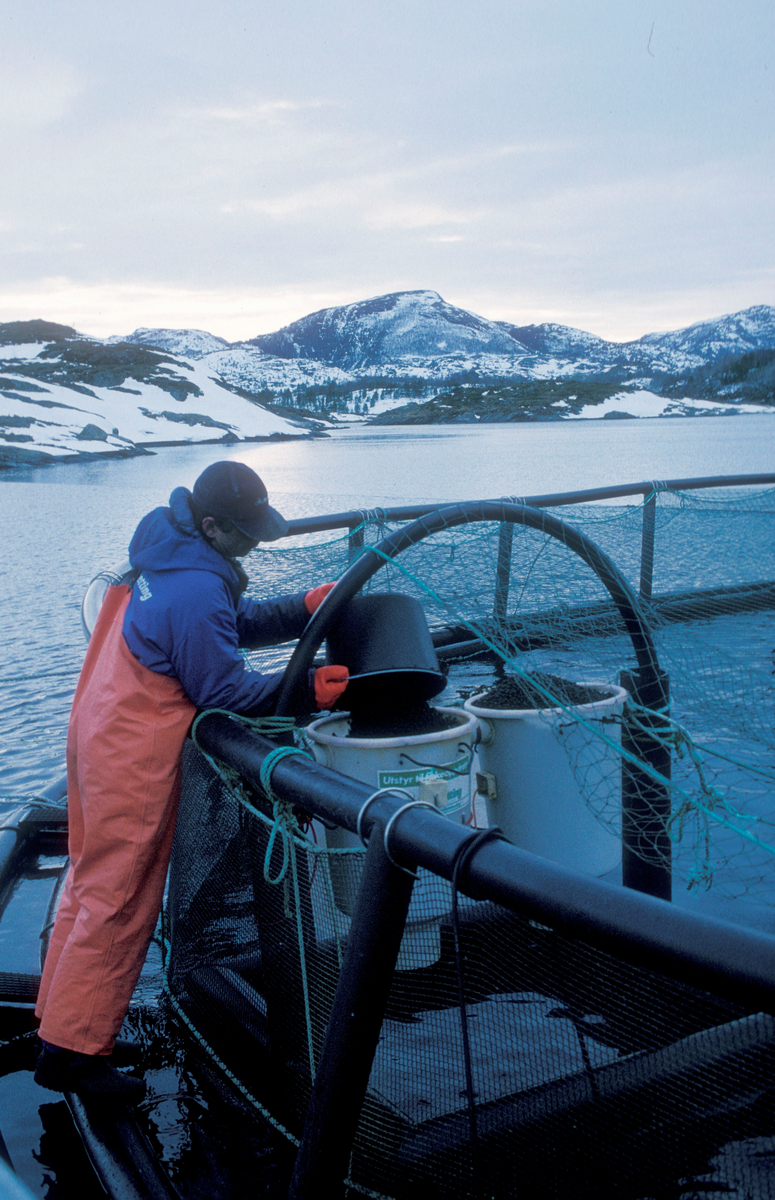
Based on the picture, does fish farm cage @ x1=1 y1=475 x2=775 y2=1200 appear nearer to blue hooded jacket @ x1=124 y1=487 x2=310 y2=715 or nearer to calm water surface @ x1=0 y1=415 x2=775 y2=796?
blue hooded jacket @ x1=124 y1=487 x2=310 y2=715

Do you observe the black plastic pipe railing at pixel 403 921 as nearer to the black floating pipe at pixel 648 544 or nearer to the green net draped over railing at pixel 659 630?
the green net draped over railing at pixel 659 630

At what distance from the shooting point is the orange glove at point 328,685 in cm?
256

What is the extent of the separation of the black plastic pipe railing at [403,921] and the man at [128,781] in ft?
1.29

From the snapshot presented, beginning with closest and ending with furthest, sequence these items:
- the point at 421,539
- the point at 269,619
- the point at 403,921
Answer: the point at 403,921 → the point at 421,539 → the point at 269,619

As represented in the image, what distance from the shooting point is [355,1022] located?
1.57 metres

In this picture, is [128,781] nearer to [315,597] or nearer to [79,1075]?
[79,1075]

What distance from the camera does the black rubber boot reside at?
240 centimetres

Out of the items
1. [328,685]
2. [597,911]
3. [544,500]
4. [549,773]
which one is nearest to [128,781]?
[328,685]

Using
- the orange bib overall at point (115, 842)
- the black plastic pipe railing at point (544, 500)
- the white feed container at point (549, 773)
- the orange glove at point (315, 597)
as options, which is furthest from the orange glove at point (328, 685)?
the black plastic pipe railing at point (544, 500)

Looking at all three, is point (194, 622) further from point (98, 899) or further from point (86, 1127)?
point (86, 1127)

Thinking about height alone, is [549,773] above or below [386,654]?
below

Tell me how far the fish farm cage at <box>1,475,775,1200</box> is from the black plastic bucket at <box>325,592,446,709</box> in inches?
4.3

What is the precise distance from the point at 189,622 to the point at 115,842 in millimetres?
608

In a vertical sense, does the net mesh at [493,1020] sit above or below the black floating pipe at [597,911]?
below
